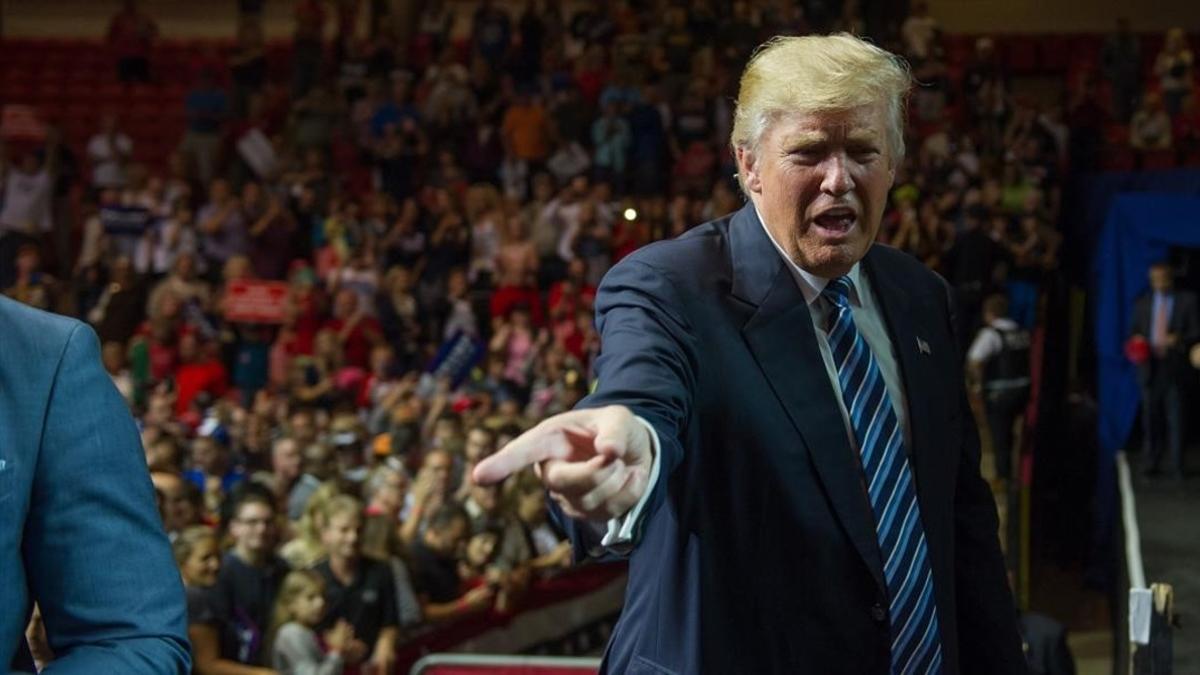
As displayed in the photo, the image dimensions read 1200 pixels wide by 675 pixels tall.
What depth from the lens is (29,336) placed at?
1758mm

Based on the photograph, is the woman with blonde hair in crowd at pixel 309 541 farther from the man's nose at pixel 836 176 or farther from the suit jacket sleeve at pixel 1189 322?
the suit jacket sleeve at pixel 1189 322

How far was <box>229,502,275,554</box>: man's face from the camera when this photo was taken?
732 centimetres

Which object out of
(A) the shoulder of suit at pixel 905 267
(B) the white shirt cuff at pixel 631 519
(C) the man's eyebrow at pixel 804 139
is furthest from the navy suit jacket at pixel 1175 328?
(B) the white shirt cuff at pixel 631 519

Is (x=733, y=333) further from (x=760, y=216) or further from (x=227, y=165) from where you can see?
(x=227, y=165)

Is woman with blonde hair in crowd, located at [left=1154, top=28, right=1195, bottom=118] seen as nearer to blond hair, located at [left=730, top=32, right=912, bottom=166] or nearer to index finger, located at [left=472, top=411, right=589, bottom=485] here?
blond hair, located at [left=730, top=32, right=912, bottom=166]

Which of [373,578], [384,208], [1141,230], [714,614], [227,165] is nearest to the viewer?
[714,614]

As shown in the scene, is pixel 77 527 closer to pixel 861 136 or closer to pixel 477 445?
pixel 861 136

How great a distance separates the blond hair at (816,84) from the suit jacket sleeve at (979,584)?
0.49m

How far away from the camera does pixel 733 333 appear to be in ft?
7.92

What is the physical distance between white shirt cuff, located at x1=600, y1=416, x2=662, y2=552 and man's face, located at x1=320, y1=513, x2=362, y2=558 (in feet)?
16.9

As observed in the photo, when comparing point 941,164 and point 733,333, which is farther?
point 941,164

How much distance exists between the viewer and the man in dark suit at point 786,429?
236 centimetres

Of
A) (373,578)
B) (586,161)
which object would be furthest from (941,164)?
(373,578)

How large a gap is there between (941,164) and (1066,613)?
3792 millimetres
